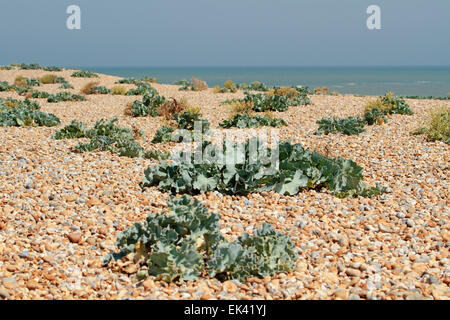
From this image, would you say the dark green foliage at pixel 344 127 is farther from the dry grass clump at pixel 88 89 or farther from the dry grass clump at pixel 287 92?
the dry grass clump at pixel 88 89

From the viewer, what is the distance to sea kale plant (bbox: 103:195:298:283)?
137 inches

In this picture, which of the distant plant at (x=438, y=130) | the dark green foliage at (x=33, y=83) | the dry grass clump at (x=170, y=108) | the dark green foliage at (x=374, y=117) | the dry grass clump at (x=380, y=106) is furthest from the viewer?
the dark green foliage at (x=33, y=83)

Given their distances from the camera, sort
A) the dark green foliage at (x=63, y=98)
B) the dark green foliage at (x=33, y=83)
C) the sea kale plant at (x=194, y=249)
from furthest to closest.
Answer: the dark green foliage at (x=33, y=83), the dark green foliage at (x=63, y=98), the sea kale plant at (x=194, y=249)

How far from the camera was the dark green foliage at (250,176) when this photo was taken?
5355mm

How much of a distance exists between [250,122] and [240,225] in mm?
5517

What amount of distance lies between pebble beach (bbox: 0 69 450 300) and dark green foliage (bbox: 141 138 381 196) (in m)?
0.14

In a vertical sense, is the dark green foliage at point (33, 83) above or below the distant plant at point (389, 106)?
above

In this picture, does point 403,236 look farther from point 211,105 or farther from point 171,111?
point 211,105

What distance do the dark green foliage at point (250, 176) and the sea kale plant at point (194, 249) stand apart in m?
1.35

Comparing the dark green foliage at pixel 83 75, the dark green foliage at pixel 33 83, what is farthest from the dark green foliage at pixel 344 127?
the dark green foliage at pixel 83 75

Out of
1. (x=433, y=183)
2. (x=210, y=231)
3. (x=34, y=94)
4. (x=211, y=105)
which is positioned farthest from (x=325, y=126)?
(x=34, y=94)

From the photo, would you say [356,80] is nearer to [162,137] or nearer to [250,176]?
[162,137]

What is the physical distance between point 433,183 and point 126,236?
437cm
